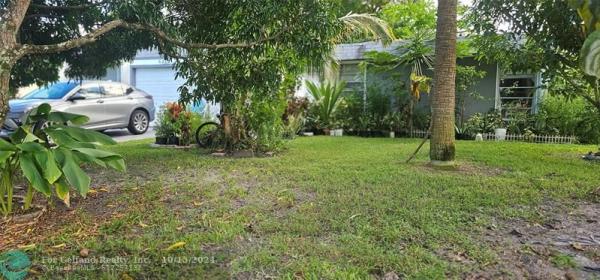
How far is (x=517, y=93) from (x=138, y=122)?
35.6ft

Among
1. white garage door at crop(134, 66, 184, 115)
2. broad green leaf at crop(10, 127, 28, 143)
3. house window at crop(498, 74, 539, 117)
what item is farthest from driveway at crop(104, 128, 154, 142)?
house window at crop(498, 74, 539, 117)

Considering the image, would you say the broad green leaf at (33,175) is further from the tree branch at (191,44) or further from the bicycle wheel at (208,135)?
the bicycle wheel at (208,135)

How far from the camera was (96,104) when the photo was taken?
1109cm

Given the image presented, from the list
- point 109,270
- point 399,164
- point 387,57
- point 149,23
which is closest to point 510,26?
point 399,164

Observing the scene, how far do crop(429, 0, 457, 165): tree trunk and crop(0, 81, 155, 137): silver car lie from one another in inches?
331

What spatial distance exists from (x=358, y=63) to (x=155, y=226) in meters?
10.5

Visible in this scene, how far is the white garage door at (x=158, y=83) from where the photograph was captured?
55.2 ft

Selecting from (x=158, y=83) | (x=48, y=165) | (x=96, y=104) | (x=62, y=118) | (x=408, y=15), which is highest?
(x=408, y=15)

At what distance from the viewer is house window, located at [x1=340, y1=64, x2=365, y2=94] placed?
43.6ft

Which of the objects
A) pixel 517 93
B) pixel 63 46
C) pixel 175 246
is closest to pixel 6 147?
pixel 63 46

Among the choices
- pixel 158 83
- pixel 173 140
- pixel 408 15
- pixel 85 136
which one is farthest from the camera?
pixel 158 83

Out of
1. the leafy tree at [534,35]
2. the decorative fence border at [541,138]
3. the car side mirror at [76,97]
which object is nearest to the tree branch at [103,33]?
the leafy tree at [534,35]

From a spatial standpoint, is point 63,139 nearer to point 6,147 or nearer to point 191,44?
point 6,147

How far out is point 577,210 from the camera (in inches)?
164
